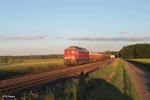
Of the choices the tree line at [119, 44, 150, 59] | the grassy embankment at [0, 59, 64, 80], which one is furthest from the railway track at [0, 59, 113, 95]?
the tree line at [119, 44, 150, 59]

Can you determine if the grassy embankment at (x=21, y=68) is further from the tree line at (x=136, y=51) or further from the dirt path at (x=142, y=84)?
the tree line at (x=136, y=51)

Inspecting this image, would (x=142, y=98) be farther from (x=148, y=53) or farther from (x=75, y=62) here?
(x=148, y=53)

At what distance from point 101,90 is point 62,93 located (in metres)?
3.60

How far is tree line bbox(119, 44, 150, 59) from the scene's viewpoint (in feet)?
567

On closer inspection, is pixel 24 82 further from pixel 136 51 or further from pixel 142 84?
pixel 136 51

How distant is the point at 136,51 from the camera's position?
180 metres

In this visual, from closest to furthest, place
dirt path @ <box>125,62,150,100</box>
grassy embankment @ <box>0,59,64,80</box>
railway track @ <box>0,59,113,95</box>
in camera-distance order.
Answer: railway track @ <box>0,59,113,95</box>, dirt path @ <box>125,62,150,100</box>, grassy embankment @ <box>0,59,64,80</box>

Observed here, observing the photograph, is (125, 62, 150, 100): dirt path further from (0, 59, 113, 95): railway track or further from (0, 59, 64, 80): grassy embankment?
(0, 59, 64, 80): grassy embankment

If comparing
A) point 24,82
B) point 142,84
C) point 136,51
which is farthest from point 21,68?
point 136,51

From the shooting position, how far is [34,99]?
1352 cm

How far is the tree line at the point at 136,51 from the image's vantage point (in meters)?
173

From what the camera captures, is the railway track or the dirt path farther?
the dirt path

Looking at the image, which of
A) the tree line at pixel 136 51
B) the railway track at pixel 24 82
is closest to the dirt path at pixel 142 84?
the railway track at pixel 24 82

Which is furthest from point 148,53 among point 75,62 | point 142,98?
point 142,98
